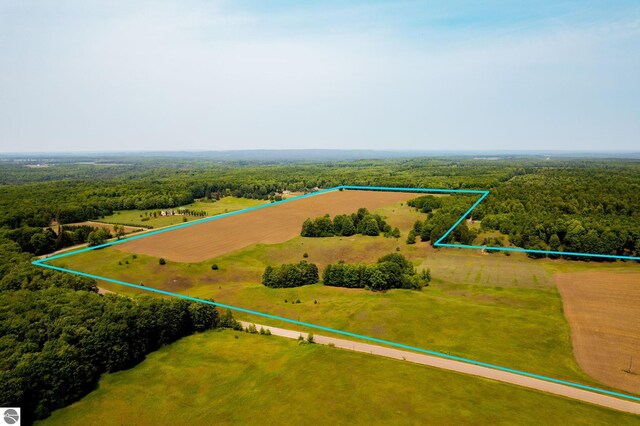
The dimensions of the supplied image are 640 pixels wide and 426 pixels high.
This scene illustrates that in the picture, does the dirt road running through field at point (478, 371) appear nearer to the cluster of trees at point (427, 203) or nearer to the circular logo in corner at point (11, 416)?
the circular logo in corner at point (11, 416)

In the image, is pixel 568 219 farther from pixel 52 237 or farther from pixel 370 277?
pixel 52 237

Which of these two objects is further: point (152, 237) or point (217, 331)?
point (217, 331)

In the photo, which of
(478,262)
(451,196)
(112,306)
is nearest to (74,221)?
(112,306)

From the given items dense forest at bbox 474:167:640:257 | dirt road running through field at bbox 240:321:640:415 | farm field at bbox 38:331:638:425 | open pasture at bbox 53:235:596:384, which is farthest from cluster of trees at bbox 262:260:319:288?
dense forest at bbox 474:167:640:257

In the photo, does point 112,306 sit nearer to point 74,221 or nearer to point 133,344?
point 133,344

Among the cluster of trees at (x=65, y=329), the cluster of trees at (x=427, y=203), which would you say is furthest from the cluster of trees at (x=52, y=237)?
the cluster of trees at (x=427, y=203)

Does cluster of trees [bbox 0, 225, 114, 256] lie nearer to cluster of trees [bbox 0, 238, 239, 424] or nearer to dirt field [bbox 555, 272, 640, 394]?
cluster of trees [bbox 0, 238, 239, 424]
